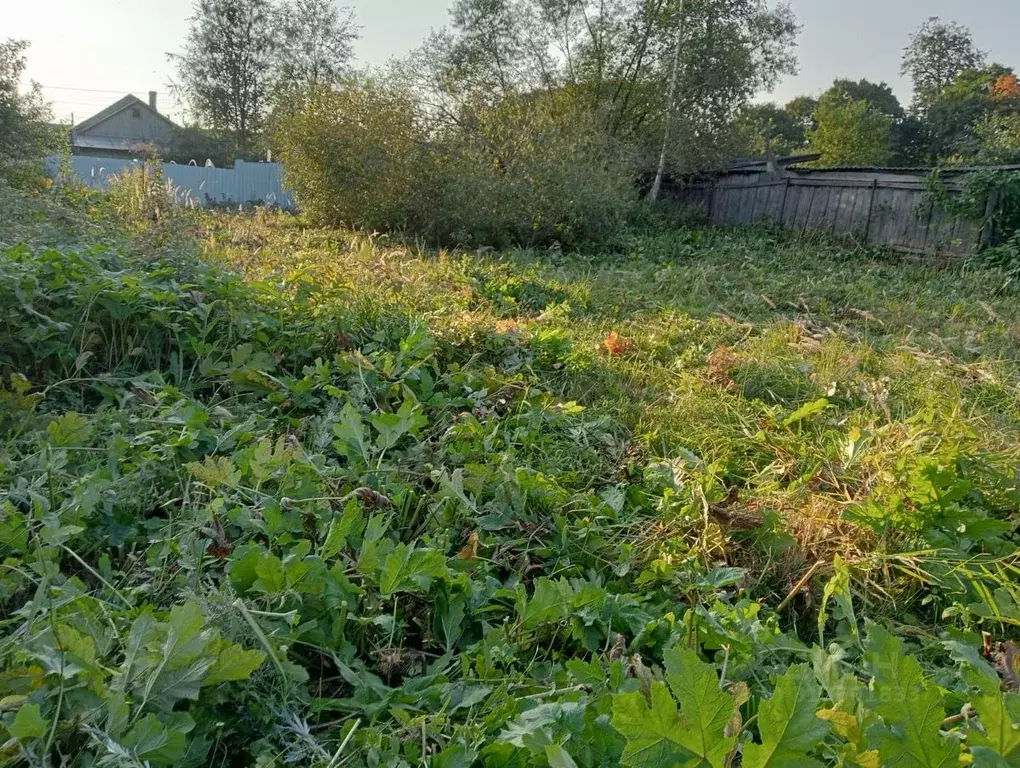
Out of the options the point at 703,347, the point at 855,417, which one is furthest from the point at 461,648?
the point at 703,347

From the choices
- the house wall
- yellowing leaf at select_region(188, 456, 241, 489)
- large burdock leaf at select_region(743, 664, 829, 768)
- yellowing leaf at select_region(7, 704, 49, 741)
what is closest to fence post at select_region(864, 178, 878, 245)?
yellowing leaf at select_region(188, 456, 241, 489)

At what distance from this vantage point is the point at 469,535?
6.24 ft

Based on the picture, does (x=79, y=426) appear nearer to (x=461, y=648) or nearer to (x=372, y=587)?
(x=372, y=587)

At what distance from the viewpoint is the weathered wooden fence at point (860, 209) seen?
9648mm

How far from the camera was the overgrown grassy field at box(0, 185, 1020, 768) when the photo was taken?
0.98 m

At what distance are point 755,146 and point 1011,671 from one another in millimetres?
Result: 19041

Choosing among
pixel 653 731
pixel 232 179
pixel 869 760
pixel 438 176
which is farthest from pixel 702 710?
pixel 232 179

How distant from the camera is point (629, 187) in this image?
11430 millimetres

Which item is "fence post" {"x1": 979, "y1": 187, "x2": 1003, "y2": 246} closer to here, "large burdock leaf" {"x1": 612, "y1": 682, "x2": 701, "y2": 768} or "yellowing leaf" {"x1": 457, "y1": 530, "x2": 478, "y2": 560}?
"yellowing leaf" {"x1": 457, "y1": 530, "x2": 478, "y2": 560}

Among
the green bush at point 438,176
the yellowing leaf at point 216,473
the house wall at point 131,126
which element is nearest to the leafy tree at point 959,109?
the green bush at point 438,176

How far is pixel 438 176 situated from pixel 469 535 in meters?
8.70

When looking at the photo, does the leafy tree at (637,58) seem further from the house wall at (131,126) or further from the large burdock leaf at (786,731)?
the house wall at (131,126)

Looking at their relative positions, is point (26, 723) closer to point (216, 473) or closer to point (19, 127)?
point (216, 473)

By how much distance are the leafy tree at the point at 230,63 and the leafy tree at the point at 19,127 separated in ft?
53.0
